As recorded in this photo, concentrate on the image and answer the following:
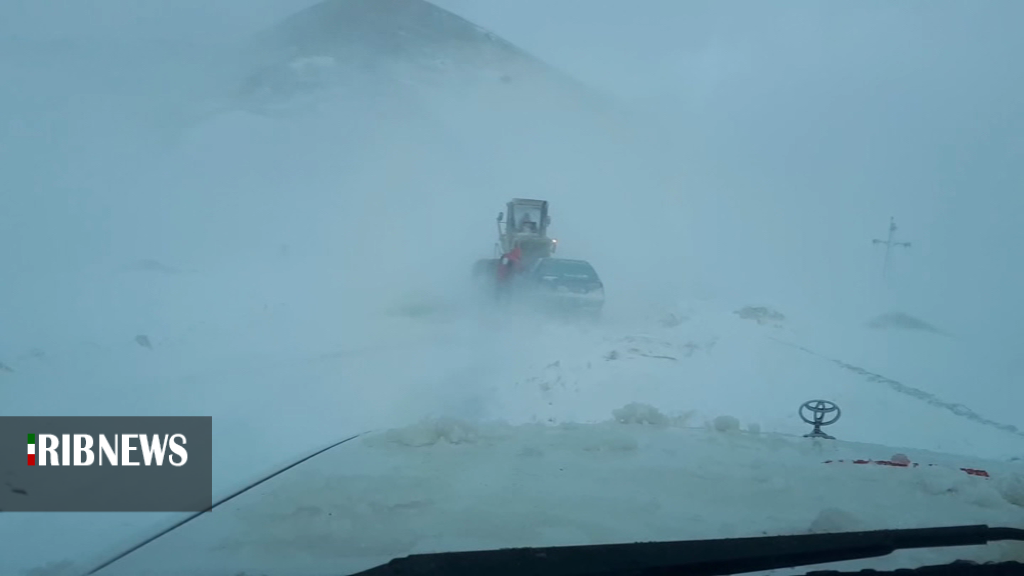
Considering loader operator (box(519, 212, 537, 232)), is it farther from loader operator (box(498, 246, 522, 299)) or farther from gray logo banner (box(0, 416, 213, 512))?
gray logo banner (box(0, 416, 213, 512))

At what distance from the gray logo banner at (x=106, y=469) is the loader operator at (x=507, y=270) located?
9.10 meters

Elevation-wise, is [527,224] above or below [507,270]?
above

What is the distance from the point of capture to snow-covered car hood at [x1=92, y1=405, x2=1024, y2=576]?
3.31m

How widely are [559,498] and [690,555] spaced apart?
51.2 inches

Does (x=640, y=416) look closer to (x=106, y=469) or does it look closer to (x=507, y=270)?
(x=106, y=469)

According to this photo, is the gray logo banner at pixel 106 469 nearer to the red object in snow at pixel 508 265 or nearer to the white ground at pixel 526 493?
the white ground at pixel 526 493

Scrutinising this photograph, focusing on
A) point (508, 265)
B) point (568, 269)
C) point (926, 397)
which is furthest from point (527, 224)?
point (926, 397)

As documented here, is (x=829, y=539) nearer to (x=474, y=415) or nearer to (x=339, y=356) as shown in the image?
(x=474, y=415)

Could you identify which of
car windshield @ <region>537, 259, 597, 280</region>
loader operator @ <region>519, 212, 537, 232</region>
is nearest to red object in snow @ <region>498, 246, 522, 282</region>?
car windshield @ <region>537, 259, 597, 280</region>

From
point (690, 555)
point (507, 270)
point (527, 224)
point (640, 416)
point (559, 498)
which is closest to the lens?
point (690, 555)

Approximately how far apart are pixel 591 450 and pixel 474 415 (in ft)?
10.8

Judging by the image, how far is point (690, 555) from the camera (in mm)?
2871

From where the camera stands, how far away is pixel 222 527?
11.6 feet

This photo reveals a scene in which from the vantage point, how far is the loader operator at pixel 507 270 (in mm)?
14250
